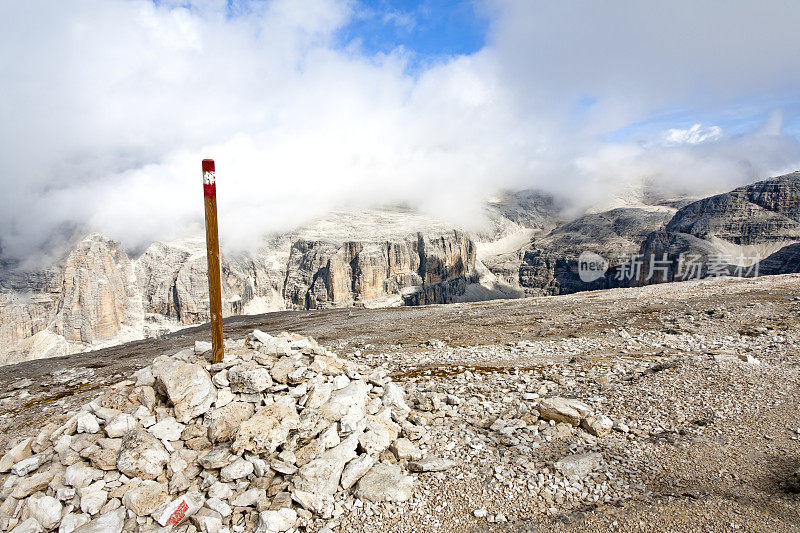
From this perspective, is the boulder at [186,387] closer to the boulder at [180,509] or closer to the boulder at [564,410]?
the boulder at [180,509]

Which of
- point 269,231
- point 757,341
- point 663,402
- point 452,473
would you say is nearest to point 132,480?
point 452,473

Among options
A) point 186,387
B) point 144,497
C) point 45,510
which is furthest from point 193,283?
point 144,497

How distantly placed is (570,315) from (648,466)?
70.9 feet

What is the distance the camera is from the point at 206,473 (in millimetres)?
8133

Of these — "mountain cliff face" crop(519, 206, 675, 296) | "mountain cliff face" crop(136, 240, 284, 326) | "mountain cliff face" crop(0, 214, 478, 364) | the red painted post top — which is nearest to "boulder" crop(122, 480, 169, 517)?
the red painted post top

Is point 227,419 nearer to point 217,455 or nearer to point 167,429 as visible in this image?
point 217,455

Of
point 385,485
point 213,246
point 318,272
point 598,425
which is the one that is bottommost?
point 318,272

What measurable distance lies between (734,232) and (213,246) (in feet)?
610

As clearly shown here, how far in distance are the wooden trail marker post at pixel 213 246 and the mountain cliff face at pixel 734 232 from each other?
134913 millimetres

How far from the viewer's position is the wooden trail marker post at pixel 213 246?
1044 cm

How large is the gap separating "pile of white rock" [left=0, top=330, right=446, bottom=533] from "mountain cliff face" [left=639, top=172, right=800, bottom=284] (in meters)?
134

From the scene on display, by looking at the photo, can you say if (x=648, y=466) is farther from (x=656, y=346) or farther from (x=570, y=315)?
(x=570, y=315)

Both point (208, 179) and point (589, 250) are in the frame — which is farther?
point (589, 250)

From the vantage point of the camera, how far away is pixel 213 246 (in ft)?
36.0
